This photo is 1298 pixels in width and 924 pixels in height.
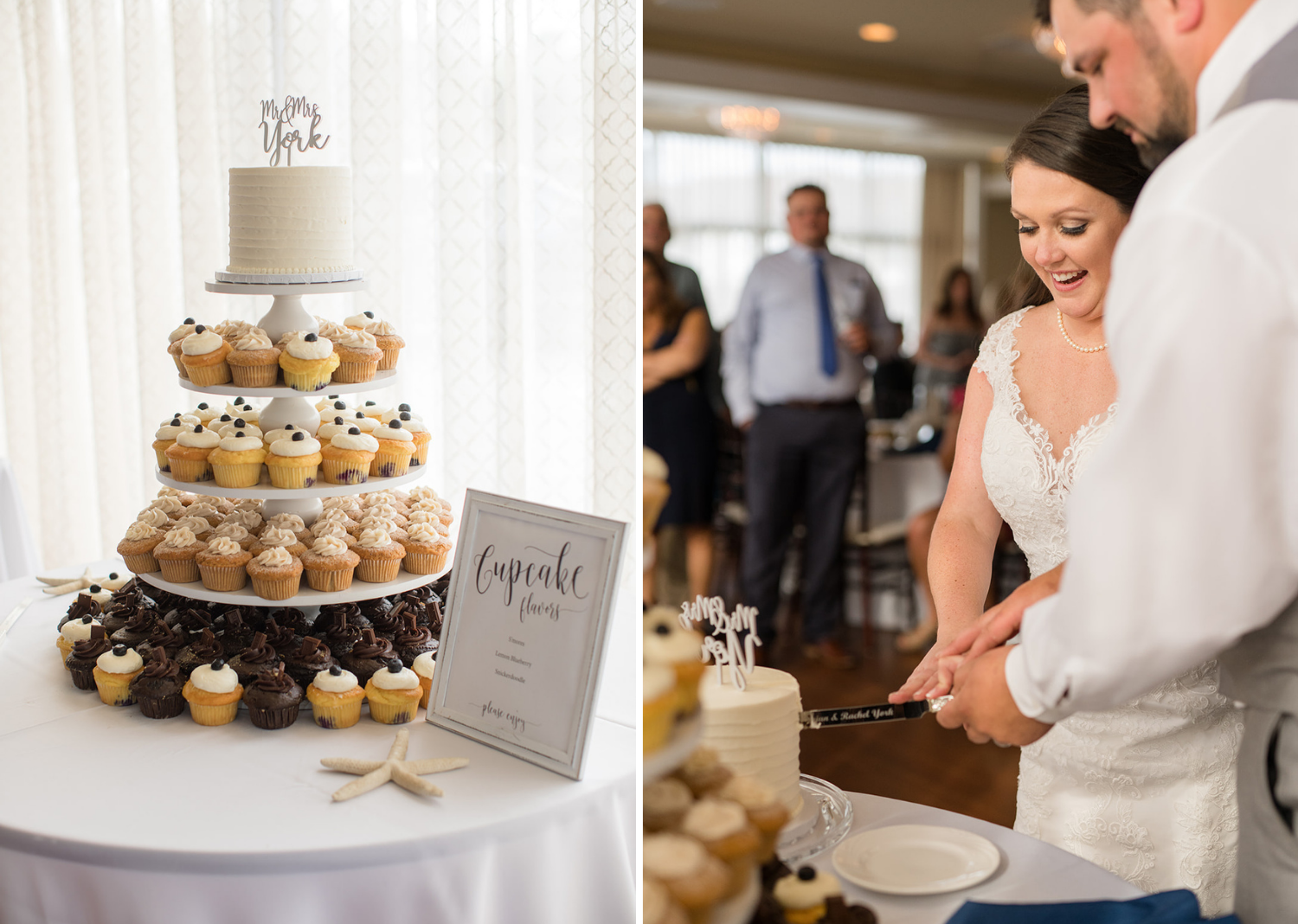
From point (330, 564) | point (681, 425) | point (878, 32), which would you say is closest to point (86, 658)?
point (330, 564)

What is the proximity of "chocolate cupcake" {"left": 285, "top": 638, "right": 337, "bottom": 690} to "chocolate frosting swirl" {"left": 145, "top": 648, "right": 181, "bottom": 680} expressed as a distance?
160mm

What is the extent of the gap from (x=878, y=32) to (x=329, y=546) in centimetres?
559

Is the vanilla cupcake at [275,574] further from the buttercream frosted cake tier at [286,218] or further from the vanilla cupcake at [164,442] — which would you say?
the buttercream frosted cake tier at [286,218]

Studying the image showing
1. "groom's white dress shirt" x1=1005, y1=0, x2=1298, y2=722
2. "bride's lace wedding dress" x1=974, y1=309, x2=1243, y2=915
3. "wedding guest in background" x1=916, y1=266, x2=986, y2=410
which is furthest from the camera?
"wedding guest in background" x1=916, y1=266, x2=986, y2=410

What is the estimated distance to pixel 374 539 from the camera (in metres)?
1.68

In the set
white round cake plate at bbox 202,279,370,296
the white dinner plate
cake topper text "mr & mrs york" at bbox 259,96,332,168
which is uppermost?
cake topper text "mr & mrs york" at bbox 259,96,332,168

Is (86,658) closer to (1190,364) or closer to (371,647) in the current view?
(371,647)

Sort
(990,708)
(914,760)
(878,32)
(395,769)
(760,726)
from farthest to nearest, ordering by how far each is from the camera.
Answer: (878,32)
(914,760)
(395,769)
(760,726)
(990,708)

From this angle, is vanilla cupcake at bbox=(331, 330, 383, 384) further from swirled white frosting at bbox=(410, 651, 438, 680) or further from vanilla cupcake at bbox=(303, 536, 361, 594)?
swirled white frosting at bbox=(410, 651, 438, 680)

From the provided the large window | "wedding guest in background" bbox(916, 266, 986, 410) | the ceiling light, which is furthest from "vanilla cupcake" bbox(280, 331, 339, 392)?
the large window

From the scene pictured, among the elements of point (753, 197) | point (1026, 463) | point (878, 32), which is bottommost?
A: point (1026, 463)

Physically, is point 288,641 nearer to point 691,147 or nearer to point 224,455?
point 224,455

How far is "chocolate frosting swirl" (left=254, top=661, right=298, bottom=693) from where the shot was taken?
1504 millimetres

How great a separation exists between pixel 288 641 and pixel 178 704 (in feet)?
0.57
